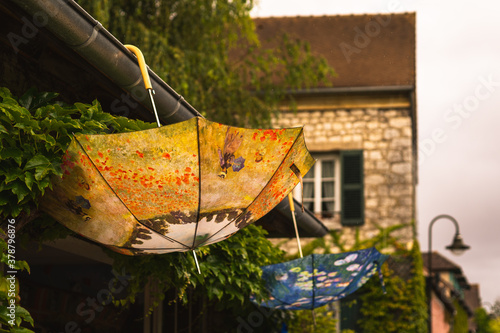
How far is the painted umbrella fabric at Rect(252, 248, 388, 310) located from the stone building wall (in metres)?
8.11

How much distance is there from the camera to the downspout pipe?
3633mm

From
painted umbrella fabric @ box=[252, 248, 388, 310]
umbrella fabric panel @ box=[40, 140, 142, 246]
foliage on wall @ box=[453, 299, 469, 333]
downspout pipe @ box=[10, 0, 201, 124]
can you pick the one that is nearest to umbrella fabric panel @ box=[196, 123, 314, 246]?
umbrella fabric panel @ box=[40, 140, 142, 246]

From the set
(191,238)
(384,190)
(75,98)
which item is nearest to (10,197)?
(191,238)

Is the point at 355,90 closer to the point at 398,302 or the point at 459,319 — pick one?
the point at 398,302

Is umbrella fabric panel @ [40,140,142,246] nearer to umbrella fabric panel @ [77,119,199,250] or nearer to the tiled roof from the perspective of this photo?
umbrella fabric panel @ [77,119,199,250]

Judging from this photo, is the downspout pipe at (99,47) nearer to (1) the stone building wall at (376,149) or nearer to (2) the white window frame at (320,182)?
(1) the stone building wall at (376,149)

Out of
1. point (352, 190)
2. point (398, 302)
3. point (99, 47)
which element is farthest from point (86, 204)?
point (398, 302)

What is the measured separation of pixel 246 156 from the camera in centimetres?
350

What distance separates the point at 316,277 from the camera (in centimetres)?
640

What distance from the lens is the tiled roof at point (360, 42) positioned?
1583cm

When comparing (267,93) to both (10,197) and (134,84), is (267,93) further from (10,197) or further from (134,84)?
(10,197)

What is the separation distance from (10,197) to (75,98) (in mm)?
1399

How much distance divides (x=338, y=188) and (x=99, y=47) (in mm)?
11563

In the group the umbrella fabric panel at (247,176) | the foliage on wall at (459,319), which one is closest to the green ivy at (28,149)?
the umbrella fabric panel at (247,176)
